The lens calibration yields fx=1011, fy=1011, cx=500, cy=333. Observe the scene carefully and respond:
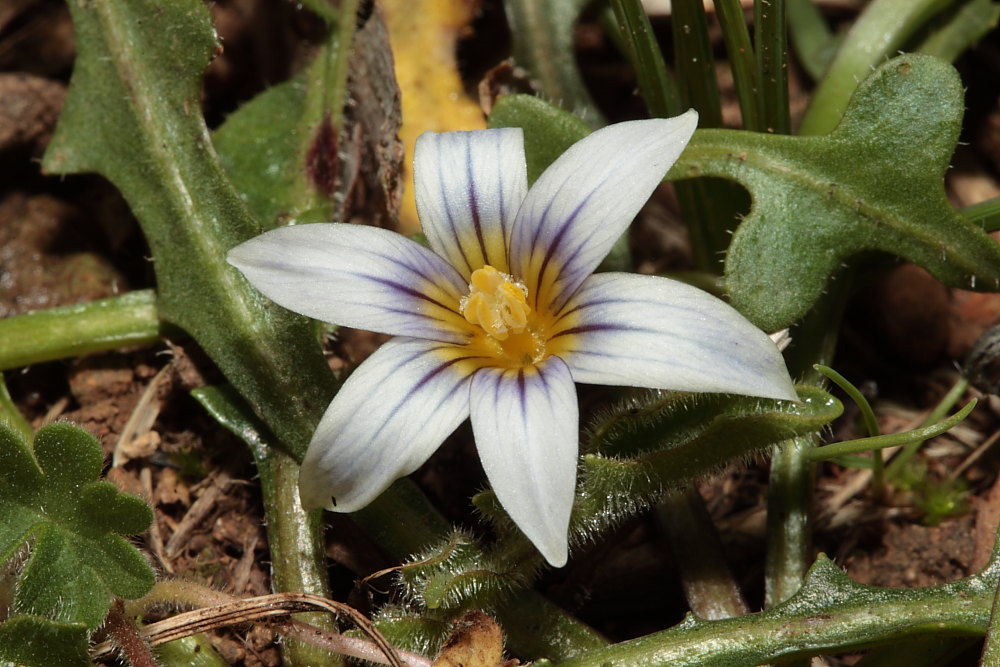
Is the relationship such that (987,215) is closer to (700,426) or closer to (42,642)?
(700,426)

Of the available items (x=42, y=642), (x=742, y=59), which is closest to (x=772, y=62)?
(x=742, y=59)

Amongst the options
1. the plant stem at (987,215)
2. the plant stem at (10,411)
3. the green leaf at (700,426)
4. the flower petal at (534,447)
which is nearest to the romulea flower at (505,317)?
the flower petal at (534,447)

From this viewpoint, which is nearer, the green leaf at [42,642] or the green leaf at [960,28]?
the green leaf at [42,642]

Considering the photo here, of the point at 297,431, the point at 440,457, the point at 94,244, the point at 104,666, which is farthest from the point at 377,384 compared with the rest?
the point at 94,244

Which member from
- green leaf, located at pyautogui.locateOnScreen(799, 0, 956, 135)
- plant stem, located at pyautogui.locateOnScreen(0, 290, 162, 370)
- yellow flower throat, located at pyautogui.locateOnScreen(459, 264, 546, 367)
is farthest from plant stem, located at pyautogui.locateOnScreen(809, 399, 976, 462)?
plant stem, located at pyautogui.locateOnScreen(0, 290, 162, 370)

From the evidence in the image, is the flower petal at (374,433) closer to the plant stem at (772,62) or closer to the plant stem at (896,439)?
the plant stem at (896,439)

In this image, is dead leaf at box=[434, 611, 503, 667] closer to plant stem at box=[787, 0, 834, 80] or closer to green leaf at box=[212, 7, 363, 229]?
green leaf at box=[212, 7, 363, 229]
